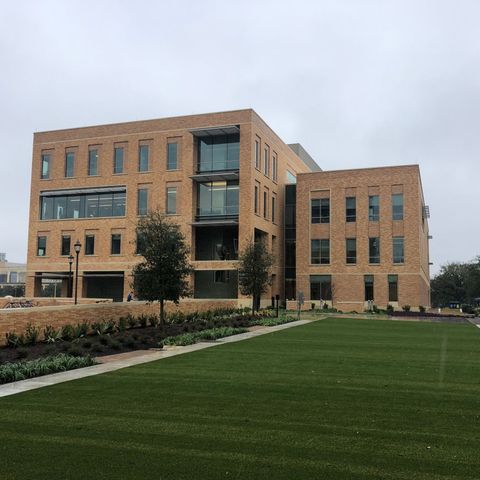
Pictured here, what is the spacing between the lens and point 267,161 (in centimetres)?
5450

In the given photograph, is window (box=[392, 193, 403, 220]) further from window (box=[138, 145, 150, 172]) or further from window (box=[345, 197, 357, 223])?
window (box=[138, 145, 150, 172])

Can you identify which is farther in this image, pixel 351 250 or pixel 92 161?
pixel 92 161

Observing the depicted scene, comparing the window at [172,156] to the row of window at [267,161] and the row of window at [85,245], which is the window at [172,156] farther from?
the row of window at [85,245]

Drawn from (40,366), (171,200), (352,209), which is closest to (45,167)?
(171,200)

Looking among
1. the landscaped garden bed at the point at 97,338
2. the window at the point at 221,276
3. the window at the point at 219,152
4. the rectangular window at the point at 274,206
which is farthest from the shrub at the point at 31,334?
the rectangular window at the point at 274,206

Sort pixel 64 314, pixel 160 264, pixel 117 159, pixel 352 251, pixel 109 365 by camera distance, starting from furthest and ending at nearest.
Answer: pixel 352 251 → pixel 117 159 → pixel 160 264 → pixel 64 314 → pixel 109 365

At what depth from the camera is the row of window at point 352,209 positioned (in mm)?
54406

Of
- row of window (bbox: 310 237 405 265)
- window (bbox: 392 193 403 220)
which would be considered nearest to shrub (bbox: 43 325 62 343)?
row of window (bbox: 310 237 405 265)

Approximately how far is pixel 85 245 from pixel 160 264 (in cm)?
3511

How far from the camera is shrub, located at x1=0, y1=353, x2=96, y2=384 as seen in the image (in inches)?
443

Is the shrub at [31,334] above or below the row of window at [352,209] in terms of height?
below

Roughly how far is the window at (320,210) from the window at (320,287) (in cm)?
618

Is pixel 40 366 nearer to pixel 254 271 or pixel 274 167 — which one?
pixel 254 271

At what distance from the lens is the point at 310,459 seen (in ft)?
19.2
